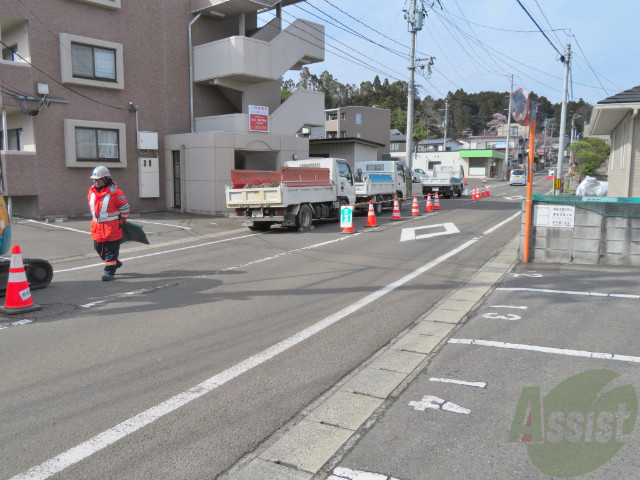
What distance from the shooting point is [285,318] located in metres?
6.62

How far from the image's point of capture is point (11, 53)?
63.3ft

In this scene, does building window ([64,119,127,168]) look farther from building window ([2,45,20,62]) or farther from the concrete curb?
the concrete curb

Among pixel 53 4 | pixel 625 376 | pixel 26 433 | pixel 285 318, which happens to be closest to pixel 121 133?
pixel 53 4

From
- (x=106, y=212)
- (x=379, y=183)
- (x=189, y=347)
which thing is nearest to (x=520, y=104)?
(x=189, y=347)

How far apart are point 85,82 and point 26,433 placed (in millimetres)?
18231

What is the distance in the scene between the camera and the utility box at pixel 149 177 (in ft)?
69.7

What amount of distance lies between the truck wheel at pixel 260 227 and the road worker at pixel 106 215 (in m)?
7.64

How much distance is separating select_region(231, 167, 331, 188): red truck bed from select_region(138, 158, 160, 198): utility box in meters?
6.81

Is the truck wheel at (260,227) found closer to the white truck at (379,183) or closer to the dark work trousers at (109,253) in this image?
the white truck at (379,183)

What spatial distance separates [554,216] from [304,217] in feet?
26.6

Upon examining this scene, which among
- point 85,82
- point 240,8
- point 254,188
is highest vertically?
point 240,8

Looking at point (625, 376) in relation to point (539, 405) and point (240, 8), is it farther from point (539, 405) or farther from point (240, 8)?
point (240, 8)

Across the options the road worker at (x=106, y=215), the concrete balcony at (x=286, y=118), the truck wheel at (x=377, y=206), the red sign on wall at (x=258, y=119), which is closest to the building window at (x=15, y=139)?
the concrete balcony at (x=286, y=118)

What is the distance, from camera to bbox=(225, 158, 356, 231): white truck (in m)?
15.4
